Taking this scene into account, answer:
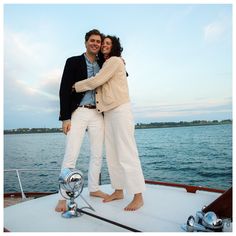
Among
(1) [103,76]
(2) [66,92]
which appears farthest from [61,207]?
(1) [103,76]

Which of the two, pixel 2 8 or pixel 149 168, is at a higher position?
pixel 2 8

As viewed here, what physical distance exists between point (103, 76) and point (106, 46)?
1.21 ft

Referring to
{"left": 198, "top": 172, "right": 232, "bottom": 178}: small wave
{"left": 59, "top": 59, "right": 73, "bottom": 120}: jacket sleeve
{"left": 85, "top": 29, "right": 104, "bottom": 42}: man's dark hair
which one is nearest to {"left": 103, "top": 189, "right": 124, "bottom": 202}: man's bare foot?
{"left": 59, "top": 59, "right": 73, "bottom": 120}: jacket sleeve

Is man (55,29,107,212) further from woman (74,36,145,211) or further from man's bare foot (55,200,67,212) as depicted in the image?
man's bare foot (55,200,67,212)

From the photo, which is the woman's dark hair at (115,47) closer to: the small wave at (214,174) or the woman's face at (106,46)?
the woman's face at (106,46)

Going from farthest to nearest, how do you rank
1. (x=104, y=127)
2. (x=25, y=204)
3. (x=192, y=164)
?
(x=192, y=164)
(x=104, y=127)
(x=25, y=204)

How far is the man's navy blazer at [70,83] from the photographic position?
8.37 feet

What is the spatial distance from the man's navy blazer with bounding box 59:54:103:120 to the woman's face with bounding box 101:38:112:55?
220 mm

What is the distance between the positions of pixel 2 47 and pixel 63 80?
0.66 metres

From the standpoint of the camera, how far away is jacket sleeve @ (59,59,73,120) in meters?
2.54

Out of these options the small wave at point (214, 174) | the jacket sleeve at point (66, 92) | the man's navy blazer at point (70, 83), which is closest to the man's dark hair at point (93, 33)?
the man's navy blazer at point (70, 83)

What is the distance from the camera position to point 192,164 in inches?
1045

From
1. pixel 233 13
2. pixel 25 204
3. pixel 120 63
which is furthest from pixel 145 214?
pixel 233 13

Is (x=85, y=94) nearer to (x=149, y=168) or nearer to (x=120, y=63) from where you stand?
(x=120, y=63)
